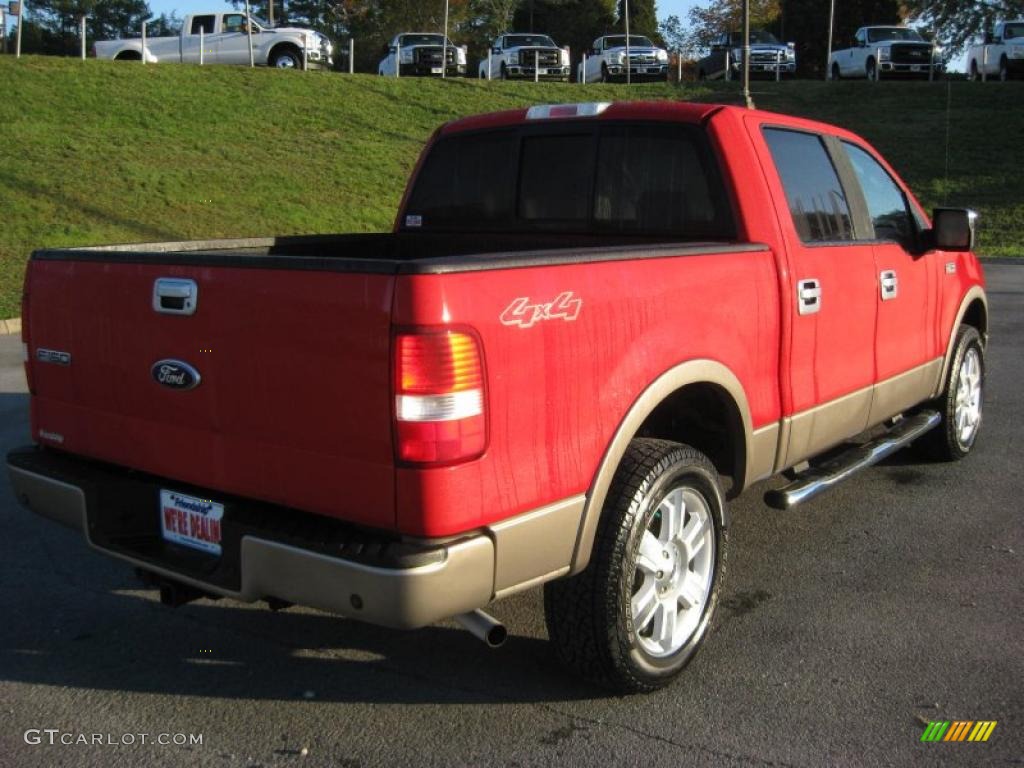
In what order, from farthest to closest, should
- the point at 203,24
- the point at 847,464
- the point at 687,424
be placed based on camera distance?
the point at 203,24, the point at 847,464, the point at 687,424

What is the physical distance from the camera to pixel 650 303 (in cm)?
342

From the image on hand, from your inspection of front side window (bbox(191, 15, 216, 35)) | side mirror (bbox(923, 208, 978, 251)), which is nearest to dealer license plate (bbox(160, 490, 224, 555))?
side mirror (bbox(923, 208, 978, 251))

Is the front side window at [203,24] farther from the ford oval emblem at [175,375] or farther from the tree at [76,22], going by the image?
the ford oval emblem at [175,375]

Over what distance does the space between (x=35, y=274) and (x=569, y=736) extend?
235 centimetres

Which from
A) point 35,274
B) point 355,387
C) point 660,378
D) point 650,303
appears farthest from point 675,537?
point 35,274

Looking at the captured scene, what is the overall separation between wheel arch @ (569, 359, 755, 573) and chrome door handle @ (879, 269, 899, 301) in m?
1.38

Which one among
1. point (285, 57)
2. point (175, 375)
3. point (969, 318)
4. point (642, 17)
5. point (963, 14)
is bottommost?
point (969, 318)

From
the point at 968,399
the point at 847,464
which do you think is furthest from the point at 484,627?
→ the point at 968,399

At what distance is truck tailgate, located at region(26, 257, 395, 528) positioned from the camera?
Answer: 284cm

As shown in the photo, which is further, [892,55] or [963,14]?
[963,14]

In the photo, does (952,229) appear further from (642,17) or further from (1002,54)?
(642,17)

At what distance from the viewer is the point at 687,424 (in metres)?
4.23

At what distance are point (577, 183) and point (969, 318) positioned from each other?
126 inches

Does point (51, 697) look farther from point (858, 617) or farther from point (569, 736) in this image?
point (858, 617)
